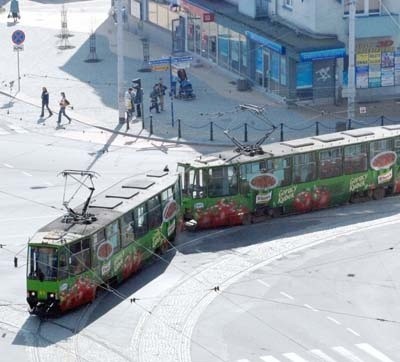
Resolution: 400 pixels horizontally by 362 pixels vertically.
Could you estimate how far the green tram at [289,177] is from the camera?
4619 centimetres

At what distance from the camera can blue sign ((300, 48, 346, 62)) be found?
63688 mm

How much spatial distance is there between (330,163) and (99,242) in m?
12.8

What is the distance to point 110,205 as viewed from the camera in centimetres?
4088

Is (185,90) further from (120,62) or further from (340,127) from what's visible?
(340,127)

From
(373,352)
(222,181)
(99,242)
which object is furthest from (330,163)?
(373,352)

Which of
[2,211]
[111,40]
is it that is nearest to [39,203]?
[2,211]

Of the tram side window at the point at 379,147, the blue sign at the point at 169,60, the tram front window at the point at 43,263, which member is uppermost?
the blue sign at the point at 169,60

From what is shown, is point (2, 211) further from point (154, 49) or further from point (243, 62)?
point (154, 49)

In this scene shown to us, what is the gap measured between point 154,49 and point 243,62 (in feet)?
34.3

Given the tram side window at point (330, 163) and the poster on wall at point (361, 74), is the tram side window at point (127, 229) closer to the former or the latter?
the tram side window at point (330, 163)

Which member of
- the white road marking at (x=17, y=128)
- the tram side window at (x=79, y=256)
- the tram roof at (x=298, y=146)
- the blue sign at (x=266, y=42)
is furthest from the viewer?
the blue sign at (x=266, y=42)

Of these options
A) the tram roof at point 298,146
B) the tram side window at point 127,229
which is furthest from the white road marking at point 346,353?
the tram roof at point 298,146

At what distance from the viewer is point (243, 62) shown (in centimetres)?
7156

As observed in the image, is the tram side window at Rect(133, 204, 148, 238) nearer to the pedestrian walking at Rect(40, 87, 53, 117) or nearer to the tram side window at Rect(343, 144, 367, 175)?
the tram side window at Rect(343, 144, 367, 175)
